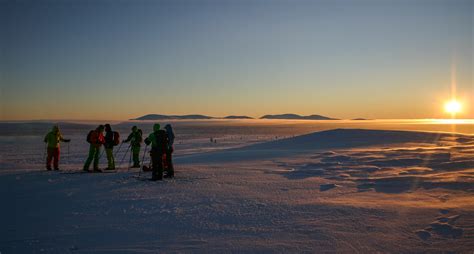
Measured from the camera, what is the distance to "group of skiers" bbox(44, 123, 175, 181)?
9.53 metres

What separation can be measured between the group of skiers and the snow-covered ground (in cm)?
55

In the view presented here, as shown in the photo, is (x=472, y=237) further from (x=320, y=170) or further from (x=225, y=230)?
(x=320, y=170)

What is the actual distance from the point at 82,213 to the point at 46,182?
3.89 metres

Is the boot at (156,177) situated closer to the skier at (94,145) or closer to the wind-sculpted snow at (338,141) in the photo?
the skier at (94,145)

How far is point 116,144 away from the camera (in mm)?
11602

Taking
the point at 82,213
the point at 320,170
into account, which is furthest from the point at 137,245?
the point at 320,170

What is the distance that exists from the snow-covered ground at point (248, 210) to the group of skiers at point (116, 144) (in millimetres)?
548

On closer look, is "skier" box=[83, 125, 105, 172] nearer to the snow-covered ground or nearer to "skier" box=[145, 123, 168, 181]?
the snow-covered ground

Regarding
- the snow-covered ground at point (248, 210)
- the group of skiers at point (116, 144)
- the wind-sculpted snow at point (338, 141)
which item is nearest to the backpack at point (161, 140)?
the group of skiers at point (116, 144)

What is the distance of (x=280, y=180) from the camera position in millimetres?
9242

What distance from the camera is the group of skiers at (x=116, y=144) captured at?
9.53m

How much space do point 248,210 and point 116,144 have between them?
698 centimetres

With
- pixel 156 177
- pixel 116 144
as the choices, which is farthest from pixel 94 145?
pixel 156 177

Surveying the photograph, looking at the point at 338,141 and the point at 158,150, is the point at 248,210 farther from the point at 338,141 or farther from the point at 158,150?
the point at 338,141
